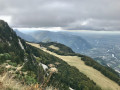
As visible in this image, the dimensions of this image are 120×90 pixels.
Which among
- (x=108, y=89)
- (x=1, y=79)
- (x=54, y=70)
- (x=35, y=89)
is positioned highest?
(x=54, y=70)

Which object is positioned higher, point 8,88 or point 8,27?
point 8,27

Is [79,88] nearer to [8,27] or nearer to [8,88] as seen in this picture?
[8,27]

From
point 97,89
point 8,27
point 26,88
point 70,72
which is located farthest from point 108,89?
point 26,88

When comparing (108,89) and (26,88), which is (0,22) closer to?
(108,89)

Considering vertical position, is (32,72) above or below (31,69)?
above

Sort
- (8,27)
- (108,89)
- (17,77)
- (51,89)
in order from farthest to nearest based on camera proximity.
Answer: (8,27) < (108,89) < (17,77) < (51,89)

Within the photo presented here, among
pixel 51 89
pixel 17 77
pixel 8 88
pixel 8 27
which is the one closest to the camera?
pixel 8 88

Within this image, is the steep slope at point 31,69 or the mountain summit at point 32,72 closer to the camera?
the mountain summit at point 32,72

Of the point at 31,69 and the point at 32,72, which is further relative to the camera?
the point at 31,69

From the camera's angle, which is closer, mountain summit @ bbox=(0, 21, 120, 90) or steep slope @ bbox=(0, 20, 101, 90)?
mountain summit @ bbox=(0, 21, 120, 90)

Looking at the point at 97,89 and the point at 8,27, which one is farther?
the point at 8,27
